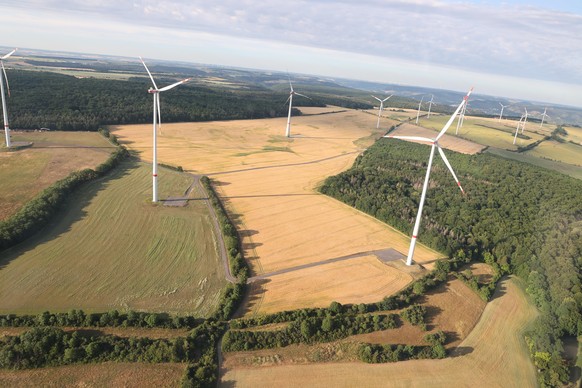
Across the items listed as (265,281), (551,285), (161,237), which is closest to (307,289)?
(265,281)

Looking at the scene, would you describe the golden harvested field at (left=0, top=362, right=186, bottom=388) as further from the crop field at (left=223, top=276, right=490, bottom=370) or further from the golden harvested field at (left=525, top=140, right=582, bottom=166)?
the golden harvested field at (left=525, top=140, right=582, bottom=166)

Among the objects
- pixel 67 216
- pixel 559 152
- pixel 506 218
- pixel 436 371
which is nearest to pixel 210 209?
pixel 67 216

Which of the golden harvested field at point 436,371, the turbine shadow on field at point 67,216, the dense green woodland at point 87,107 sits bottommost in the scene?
the golden harvested field at point 436,371

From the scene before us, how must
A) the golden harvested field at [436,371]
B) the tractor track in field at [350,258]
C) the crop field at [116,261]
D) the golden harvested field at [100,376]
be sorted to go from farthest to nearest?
1. the tractor track in field at [350,258]
2. the crop field at [116,261]
3. the golden harvested field at [436,371]
4. the golden harvested field at [100,376]

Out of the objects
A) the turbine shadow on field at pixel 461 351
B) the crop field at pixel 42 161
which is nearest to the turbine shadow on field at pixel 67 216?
the crop field at pixel 42 161

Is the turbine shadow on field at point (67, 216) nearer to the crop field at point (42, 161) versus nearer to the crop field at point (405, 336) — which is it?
the crop field at point (42, 161)

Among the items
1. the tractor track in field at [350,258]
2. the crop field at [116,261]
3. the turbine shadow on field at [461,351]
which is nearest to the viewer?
the turbine shadow on field at [461,351]
